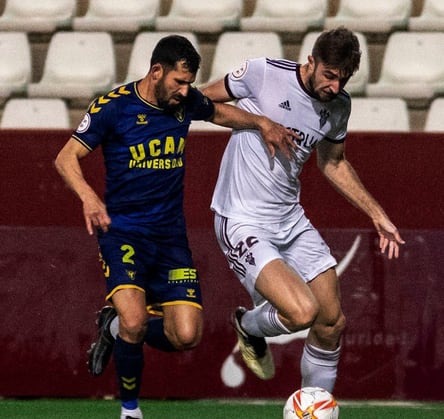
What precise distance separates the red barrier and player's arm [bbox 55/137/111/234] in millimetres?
1709

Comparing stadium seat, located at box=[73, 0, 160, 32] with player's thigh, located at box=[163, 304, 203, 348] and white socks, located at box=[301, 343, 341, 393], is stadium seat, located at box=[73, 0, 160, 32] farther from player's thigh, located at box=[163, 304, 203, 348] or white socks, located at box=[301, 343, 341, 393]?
white socks, located at box=[301, 343, 341, 393]

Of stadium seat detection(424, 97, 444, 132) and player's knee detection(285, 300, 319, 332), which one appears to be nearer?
player's knee detection(285, 300, 319, 332)

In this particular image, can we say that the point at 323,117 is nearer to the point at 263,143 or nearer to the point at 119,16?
the point at 263,143

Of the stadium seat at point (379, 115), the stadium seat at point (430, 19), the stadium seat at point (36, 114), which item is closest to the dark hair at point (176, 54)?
the stadium seat at point (379, 115)

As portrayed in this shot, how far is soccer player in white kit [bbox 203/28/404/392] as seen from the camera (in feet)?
21.3

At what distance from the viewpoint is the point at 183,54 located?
20.3ft

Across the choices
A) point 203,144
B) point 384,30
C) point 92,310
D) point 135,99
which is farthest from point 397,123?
point 135,99

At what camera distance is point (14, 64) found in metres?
10.4

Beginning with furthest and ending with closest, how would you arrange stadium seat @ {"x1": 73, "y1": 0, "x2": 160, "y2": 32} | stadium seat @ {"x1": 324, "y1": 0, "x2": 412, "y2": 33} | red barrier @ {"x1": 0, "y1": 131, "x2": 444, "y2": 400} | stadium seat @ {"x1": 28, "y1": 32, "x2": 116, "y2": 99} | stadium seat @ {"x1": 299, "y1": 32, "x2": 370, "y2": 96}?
stadium seat @ {"x1": 73, "y1": 0, "x2": 160, "y2": 32}
stadium seat @ {"x1": 324, "y1": 0, "x2": 412, "y2": 33}
stadium seat @ {"x1": 28, "y1": 32, "x2": 116, "y2": 99}
stadium seat @ {"x1": 299, "y1": 32, "x2": 370, "y2": 96}
red barrier @ {"x1": 0, "y1": 131, "x2": 444, "y2": 400}

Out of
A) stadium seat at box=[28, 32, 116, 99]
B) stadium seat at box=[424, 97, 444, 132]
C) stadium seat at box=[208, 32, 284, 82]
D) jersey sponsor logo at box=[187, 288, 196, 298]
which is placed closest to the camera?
jersey sponsor logo at box=[187, 288, 196, 298]

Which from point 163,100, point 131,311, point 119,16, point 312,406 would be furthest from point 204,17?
point 312,406

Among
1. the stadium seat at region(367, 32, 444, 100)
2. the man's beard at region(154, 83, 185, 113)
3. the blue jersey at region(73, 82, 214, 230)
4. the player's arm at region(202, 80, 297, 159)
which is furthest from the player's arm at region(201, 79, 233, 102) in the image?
the stadium seat at region(367, 32, 444, 100)

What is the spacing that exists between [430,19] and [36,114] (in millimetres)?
3358

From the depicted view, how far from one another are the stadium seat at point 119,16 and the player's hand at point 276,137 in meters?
4.48
